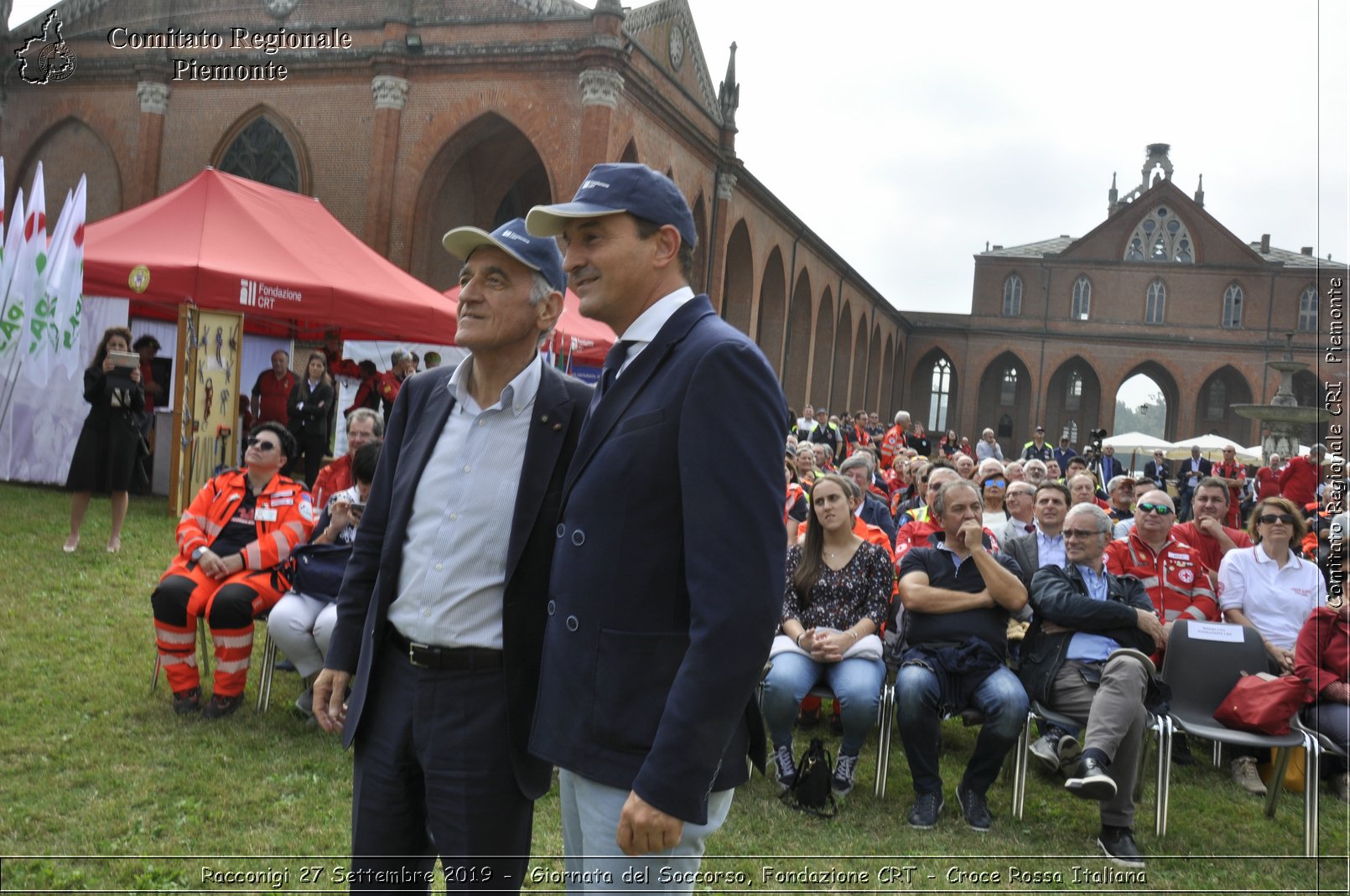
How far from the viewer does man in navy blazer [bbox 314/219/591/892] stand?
7.43ft

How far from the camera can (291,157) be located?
21.6 metres

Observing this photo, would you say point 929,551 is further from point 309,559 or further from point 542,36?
point 542,36

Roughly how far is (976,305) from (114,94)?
43622 mm

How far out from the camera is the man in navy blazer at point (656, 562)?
5.72 feet

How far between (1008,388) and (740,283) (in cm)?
2963

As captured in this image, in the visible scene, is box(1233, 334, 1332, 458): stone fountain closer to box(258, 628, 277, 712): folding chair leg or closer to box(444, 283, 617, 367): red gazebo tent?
box(444, 283, 617, 367): red gazebo tent

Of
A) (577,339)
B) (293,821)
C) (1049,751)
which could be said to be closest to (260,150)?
(577,339)

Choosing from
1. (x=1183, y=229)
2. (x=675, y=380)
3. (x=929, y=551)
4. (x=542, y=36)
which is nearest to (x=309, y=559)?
(x=929, y=551)

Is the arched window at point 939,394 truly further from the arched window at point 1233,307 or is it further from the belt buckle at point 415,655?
the belt buckle at point 415,655

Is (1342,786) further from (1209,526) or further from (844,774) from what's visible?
(844,774)

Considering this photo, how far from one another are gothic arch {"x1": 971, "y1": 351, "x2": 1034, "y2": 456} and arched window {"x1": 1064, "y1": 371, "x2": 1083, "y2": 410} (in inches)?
89.5

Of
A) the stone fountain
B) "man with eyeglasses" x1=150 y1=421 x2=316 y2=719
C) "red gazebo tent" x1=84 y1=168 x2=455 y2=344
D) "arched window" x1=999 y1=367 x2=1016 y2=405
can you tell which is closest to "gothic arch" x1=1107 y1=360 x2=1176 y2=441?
"arched window" x1=999 y1=367 x2=1016 y2=405

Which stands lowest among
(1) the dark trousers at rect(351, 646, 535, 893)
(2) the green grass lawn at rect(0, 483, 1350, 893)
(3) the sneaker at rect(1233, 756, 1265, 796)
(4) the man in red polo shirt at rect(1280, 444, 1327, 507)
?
(2) the green grass lawn at rect(0, 483, 1350, 893)

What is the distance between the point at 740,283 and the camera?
29.6 m
